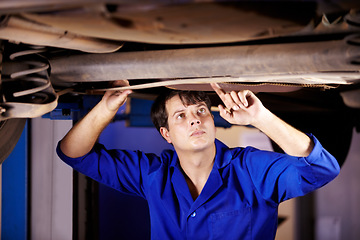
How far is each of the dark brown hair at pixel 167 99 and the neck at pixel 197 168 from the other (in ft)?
0.51

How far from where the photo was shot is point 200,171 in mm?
1307

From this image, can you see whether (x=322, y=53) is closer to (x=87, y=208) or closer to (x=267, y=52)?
(x=267, y=52)

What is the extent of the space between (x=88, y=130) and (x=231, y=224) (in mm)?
→ 568

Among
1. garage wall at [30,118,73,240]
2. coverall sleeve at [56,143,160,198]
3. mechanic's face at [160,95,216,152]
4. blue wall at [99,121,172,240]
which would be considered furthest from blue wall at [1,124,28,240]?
mechanic's face at [160,95,216,152]

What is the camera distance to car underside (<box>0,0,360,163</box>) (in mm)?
513

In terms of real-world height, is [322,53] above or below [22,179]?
above

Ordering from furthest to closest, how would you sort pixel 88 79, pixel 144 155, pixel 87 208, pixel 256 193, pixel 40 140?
pixel 40 140
pixel 87 208
pixel 144 155
pixel 256 193
pixel 88 79

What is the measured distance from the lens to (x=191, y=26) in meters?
0.54

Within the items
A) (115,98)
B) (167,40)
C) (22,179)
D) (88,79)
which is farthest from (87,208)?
(167,40)

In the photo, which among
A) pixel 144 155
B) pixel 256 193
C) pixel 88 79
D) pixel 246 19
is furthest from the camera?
pixel 144 155

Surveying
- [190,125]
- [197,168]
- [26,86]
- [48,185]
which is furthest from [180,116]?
[48,185]

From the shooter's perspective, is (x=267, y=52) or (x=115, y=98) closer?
(x=267, y=52)

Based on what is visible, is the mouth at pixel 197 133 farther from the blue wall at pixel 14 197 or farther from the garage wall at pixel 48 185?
the blue wall at pixel 14 197

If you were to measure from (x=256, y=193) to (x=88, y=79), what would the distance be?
69 cm
